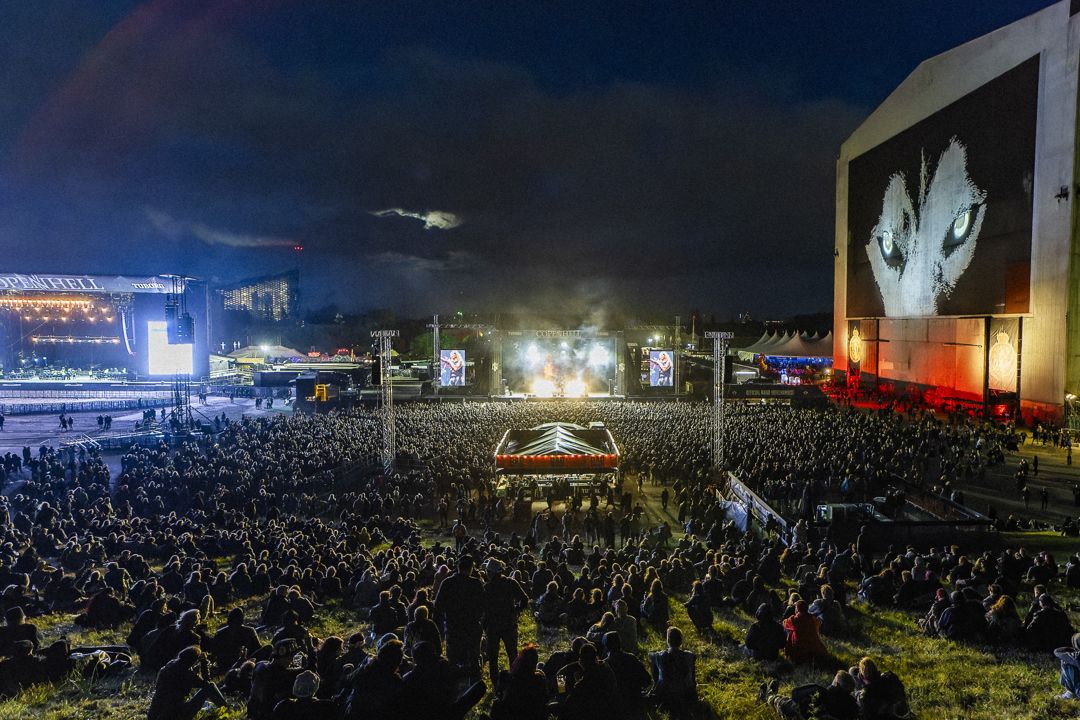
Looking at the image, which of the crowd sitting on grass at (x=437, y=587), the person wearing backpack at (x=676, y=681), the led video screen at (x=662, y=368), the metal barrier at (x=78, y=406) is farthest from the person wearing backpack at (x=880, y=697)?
the metal barrier at (x=78, y=406)

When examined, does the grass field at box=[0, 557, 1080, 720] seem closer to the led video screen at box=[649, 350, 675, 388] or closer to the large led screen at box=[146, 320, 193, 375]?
the led video screen at box=[649, 350, 675, 388]

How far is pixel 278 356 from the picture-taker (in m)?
70.5

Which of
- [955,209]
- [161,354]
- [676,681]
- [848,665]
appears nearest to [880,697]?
[676,681]

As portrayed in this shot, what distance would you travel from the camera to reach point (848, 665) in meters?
6.34

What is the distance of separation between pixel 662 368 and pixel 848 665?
3903 cm

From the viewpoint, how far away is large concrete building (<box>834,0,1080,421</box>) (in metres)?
27.0

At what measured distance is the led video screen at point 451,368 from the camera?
1745 inches

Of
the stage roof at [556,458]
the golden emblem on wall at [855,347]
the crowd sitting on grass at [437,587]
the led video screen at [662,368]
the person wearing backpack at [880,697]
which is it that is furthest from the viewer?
the golden emblem on wall at [855,347]

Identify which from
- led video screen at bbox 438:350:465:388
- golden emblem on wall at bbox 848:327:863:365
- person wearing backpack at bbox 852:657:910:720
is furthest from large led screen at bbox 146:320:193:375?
golden emblem on wall at bbox 848:327:863:365

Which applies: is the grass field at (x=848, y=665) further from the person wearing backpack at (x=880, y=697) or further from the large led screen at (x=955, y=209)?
the large led screen at (x=955, y=209)

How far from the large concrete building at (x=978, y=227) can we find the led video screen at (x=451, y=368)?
29.9 meters

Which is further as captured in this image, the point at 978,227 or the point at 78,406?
the point at 78,406

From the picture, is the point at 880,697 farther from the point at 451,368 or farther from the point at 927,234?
the point at 451,368

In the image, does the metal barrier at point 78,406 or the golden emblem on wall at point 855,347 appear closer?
the metal barrier at point 78,406
